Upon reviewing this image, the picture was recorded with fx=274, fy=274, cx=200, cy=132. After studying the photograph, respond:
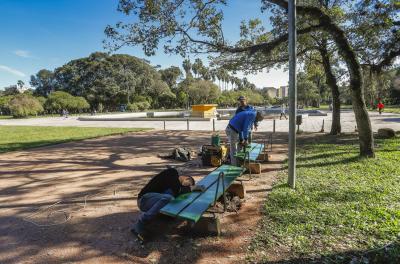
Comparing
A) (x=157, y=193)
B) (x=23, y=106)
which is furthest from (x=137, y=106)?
(x=157, y=193)

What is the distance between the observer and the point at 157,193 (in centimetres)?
361

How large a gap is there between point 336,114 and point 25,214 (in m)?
14.1

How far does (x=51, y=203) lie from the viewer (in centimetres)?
518

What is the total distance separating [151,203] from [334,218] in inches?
105

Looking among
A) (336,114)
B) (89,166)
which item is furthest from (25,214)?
(336,114)

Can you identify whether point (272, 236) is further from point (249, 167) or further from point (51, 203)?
point (51, 203)

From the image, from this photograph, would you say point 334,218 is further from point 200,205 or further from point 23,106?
point 23,106

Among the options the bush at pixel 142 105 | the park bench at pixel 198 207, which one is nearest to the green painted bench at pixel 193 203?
the park bench at pixel 198 207

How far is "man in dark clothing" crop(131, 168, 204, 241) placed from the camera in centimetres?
344

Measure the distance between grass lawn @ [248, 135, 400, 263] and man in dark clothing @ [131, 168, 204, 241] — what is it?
1201 mm

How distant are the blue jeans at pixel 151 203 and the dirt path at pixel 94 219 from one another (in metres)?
0.38

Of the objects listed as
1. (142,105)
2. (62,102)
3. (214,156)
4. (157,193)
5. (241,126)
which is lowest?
(214,156)

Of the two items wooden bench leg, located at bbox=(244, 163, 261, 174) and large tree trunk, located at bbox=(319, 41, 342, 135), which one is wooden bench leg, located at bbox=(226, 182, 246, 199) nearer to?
wooden bench leg, located at bbox=(244, 163, 261, 174)

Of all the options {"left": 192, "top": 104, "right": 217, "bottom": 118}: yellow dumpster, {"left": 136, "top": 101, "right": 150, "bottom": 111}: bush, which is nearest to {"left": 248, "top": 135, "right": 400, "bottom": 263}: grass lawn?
{"left": 192, "top": 104, "right": 217, "bottom": 118}: yellow dumpster
